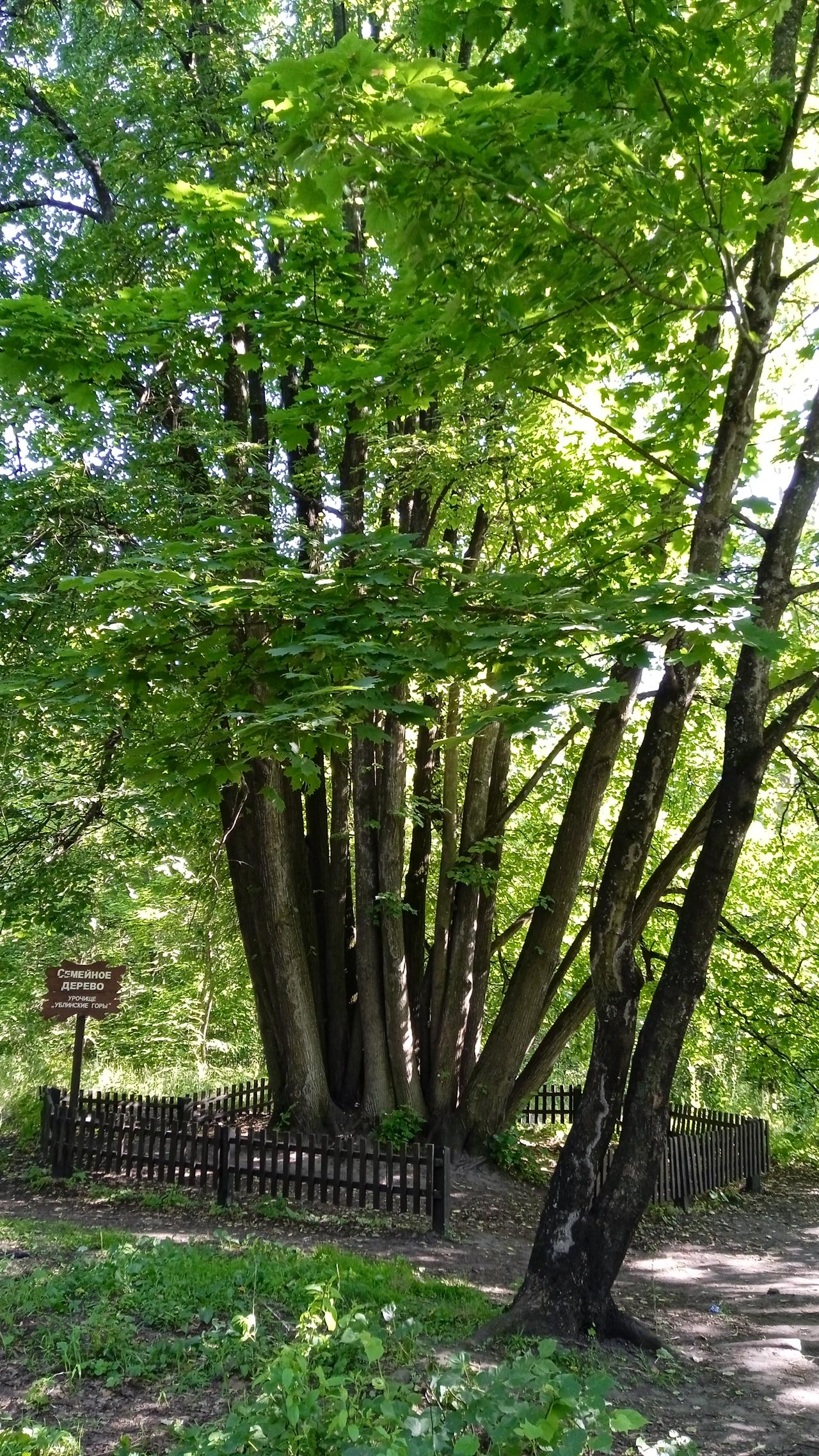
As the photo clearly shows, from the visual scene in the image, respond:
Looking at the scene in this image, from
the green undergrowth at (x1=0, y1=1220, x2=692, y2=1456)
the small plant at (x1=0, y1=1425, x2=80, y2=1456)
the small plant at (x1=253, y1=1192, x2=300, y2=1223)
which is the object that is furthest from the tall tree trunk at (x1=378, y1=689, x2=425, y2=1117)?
the small plant at (x1=0, y1=1425, x2=80, y2=1456)

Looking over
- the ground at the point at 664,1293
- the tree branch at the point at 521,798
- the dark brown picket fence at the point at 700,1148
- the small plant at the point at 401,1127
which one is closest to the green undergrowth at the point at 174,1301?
the ground at the point at 664,1293

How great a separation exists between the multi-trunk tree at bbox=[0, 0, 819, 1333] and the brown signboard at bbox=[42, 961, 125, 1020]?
1639mm

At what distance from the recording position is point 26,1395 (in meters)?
4.14

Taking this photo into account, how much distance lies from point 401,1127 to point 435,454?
6.64m

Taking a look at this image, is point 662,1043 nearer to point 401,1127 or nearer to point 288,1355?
point 288,1355

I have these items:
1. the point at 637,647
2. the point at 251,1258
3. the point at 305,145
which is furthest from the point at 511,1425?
the point at 305,145

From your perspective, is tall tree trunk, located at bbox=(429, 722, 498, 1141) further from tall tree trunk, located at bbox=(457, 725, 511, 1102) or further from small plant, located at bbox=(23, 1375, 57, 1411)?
small plant, located at bbox=(23, 1375, 57, 1411)

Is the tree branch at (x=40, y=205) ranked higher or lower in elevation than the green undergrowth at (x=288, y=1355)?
higher

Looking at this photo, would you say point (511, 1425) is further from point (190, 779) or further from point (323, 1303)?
point (190, 779)

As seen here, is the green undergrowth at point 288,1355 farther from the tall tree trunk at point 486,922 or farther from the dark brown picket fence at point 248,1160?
the tall tree trunk at point 486,922

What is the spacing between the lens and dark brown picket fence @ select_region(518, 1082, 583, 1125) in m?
13.5

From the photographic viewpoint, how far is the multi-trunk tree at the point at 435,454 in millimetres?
4191

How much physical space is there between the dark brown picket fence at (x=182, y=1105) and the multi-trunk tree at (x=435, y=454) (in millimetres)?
884

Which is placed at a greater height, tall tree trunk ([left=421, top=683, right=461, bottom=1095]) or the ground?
tall tree trunk ([left=421, top=683, right=461, bottom=1095])
